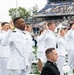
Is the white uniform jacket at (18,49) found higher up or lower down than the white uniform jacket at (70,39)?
higher up

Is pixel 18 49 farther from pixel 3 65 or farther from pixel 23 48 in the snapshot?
pixel 3 65

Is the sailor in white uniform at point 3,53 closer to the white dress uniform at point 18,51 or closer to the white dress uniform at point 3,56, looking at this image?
the white dress uniform at point 3,56

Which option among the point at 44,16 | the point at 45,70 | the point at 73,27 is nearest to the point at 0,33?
the point at 73,27

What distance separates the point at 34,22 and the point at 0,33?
6163cm

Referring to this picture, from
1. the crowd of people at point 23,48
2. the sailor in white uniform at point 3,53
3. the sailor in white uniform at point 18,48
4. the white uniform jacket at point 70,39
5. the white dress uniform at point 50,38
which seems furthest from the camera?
the white uniform jacket at point 70,39

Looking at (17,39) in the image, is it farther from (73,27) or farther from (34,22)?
(34,22)

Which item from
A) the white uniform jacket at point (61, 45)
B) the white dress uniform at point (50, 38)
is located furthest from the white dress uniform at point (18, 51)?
the white uniform jacket at point (61, 45)

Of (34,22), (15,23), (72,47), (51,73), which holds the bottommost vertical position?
(34,22)

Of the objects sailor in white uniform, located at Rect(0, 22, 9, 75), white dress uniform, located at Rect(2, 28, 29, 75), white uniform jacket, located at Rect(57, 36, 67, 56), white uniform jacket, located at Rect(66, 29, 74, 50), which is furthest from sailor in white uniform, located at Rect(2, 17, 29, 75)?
white uniform jacket, located at Rect(66, 29, 74, 50)

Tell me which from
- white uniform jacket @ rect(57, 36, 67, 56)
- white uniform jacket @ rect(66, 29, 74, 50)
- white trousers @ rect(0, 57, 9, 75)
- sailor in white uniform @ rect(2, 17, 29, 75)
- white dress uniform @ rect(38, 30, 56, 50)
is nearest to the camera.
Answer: sailor in white uniform @ rect(2, 17, 29, 75)

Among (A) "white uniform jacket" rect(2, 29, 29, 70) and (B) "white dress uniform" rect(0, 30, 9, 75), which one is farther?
(B) "white dress uniform" rect(0, 30, 9, 75)

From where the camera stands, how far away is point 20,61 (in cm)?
752

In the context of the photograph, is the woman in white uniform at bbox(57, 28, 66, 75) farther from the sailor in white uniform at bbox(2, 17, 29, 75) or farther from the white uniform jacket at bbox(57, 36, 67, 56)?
the sailor in white uniform at bbox(2, 17, 29, 75)

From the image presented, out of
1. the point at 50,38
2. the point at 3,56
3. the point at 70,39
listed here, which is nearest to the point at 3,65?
the point at 3,56
